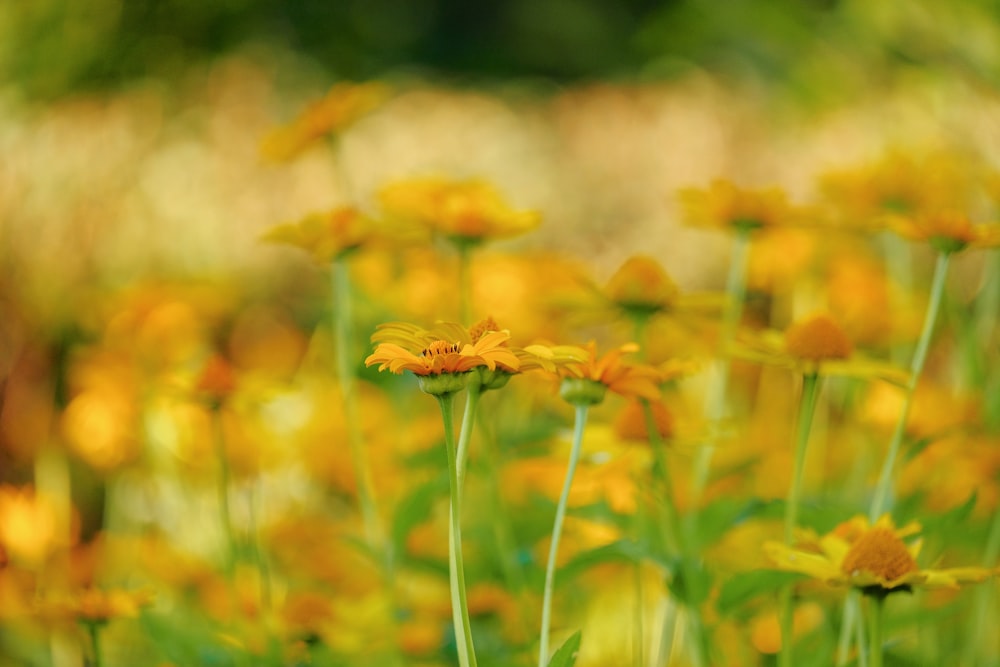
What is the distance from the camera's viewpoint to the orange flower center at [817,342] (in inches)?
34.7

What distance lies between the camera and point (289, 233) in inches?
40.8

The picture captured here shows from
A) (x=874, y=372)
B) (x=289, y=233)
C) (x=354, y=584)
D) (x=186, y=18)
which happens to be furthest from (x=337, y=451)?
(x=186, y=18)

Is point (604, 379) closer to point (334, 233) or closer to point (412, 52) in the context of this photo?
point (334, 233)

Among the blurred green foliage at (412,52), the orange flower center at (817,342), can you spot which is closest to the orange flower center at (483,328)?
the orange flower center at (817,342)

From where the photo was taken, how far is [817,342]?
88cm

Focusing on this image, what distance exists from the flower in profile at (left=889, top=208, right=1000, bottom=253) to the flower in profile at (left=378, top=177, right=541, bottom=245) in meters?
0.34

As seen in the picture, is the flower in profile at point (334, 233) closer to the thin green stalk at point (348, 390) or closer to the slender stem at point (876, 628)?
the thin green stalk at point (348, 390)

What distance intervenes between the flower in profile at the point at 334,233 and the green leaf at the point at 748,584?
45 cm

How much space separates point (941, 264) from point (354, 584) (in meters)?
0.86

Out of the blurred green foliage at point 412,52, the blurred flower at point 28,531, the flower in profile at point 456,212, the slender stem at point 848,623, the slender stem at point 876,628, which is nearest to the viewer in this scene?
the slender stem at point 876,628

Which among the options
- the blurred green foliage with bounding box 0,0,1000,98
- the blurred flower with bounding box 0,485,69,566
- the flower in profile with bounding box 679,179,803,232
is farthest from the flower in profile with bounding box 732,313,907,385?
the blurred green foliage with bounding box 0,0,1000,98

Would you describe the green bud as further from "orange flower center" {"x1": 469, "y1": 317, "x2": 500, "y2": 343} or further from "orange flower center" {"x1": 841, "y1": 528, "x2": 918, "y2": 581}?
"orange flower center" {"x1": 841, "y1": 528, "x2": 918, "y2": 581}

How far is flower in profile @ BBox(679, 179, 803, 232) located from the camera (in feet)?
3.66

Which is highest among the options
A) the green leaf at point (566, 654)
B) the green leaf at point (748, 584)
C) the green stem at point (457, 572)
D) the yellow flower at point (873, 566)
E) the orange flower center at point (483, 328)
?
the orange flower center at point (483, 328)
